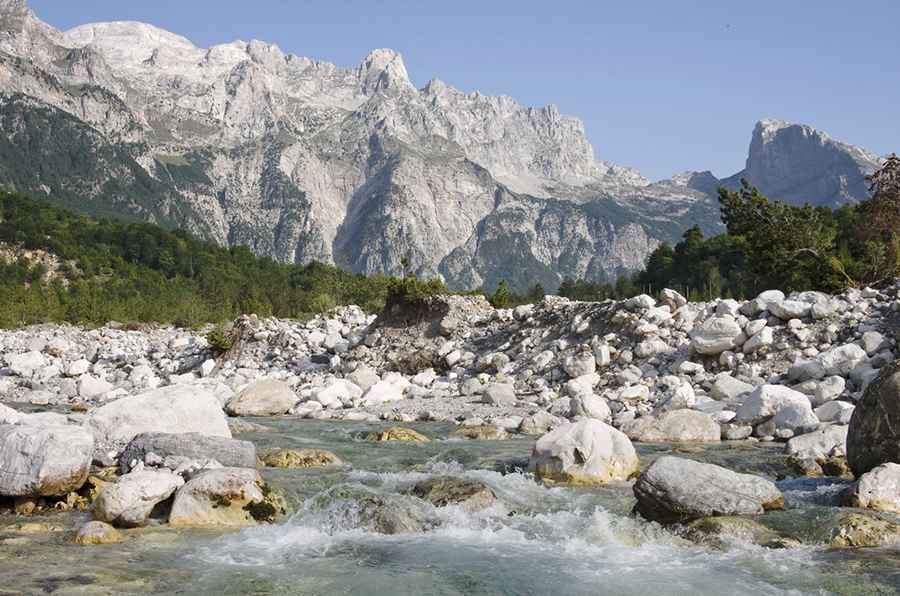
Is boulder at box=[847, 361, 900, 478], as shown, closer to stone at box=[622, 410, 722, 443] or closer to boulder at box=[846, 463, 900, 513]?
boulder at box=[846, 463, 900, 513]

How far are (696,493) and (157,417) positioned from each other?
10.3 meters

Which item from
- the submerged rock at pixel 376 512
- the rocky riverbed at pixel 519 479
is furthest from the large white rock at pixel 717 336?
the submerged rock at pixel 376 512

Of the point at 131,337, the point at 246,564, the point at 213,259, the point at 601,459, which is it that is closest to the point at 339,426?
the point at 601,459

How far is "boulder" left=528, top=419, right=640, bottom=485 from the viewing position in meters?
13.0

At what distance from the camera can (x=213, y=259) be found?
397 ft

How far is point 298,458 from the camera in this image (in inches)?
593

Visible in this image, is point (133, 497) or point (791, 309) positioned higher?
point (791, 309)

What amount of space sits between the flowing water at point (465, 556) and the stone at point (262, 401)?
14.1m

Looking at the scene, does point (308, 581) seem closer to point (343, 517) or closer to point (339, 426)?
point (343, 517)

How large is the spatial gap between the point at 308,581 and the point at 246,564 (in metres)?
1.01

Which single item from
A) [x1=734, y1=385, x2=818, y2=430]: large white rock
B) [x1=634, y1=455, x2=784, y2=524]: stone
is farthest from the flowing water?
[x1=734, y1=385, x2=818, y2=430]: large white rock

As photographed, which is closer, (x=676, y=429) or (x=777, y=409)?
(x=676, y=429)

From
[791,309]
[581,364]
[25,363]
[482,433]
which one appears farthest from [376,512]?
[25,363]

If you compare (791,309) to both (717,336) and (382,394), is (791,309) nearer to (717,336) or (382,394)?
(717,336)
